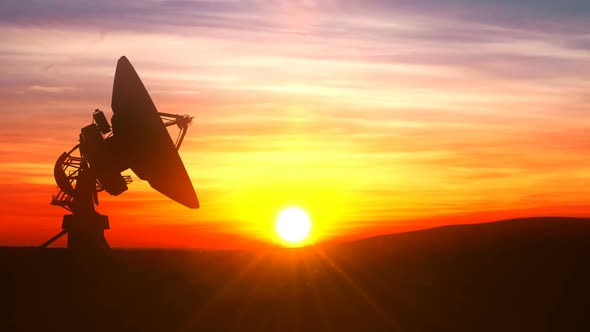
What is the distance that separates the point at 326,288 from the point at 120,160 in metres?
17.2

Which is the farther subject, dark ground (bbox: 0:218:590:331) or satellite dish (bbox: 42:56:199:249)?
satellite dish (bbox: 42:56:199:249)

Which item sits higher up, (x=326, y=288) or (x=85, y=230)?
(x=85, y=230)

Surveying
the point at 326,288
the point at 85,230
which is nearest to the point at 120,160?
the point at 85,230

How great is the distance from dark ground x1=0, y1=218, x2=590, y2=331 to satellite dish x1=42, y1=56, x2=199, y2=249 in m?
2.76

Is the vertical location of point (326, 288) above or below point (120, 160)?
below

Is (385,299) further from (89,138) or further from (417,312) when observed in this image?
(89,138)

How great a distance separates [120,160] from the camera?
2238 inches

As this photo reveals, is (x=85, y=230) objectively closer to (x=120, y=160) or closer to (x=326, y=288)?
(x=120, y=160)

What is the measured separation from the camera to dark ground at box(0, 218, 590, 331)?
134ft

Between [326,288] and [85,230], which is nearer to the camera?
[326,288]

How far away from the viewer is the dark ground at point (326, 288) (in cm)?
4091

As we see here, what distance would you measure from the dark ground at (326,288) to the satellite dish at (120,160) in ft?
9.07

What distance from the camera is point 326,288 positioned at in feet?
166

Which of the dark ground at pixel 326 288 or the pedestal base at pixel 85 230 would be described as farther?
the pedestal base at pixel 85 230
